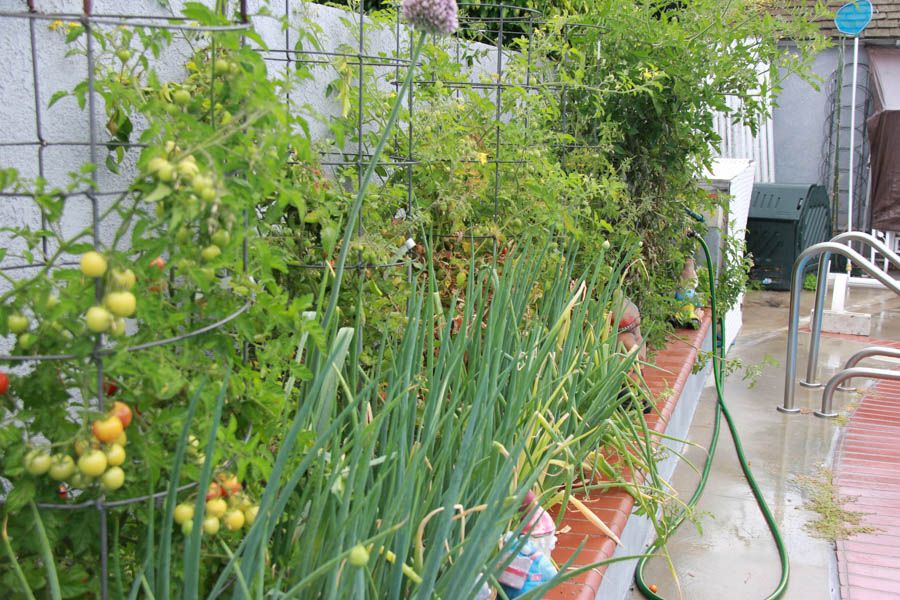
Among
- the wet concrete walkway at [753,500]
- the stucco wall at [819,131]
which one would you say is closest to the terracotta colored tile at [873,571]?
the wet concrete walkway at [753,500]

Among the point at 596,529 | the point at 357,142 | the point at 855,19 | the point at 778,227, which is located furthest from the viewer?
the point at 778,227

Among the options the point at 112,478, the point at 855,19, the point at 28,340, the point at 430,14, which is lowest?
the point at 112,478

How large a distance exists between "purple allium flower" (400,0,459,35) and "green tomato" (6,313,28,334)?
2.33 feet

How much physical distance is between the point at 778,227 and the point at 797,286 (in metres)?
4.25

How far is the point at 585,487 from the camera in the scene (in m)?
1.97

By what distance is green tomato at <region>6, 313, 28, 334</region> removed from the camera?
3.11ft

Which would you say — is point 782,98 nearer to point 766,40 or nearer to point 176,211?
point 766,40

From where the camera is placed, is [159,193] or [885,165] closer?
[159,193]

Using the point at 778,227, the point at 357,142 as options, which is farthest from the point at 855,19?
the point at 357,142

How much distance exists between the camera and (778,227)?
827 centimetres

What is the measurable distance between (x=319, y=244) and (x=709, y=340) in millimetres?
3412

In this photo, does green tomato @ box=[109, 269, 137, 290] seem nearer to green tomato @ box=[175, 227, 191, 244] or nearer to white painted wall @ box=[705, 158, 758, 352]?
green tomato @ box=[175, 227, 191, 244]

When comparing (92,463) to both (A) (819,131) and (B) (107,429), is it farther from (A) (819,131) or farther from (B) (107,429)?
(A) (819,131)

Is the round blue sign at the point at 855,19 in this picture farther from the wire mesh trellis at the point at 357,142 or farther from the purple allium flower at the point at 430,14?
the purple allium flower at the point at 430,14
